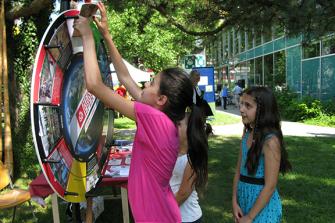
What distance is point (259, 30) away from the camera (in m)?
7.36

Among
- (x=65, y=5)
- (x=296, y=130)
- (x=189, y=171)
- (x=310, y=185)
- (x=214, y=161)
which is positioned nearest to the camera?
(x=65, y=5)

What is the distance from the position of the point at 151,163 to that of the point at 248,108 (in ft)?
3.73

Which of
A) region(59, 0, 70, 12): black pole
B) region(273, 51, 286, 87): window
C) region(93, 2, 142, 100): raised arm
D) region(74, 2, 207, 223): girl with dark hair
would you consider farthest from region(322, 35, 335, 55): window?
region(74, 2, 207, 223): girl with dark hair

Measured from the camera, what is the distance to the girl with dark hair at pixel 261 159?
285 cm

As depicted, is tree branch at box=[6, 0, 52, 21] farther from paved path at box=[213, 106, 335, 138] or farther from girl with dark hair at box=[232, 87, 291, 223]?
paved path at box=[213, 106, 335, 138]

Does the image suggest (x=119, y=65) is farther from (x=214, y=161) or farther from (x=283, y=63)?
(x=283, y=63)

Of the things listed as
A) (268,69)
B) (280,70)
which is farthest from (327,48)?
(268,69)

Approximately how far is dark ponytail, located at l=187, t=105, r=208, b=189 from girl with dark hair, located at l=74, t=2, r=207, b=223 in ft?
1.32

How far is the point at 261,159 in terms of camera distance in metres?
2.93

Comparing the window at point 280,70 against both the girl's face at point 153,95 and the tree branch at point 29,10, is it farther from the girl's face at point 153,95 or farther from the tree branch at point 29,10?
the girl's face at point 153,95

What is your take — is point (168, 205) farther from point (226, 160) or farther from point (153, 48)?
point (153, 48)

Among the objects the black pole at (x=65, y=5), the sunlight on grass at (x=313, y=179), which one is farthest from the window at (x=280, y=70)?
the black pole at (x=65, y=5)

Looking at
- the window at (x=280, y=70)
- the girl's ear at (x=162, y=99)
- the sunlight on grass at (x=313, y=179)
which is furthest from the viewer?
the window at (x=280, y=70)

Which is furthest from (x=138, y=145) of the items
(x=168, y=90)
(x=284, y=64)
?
(x=284, y=64)
